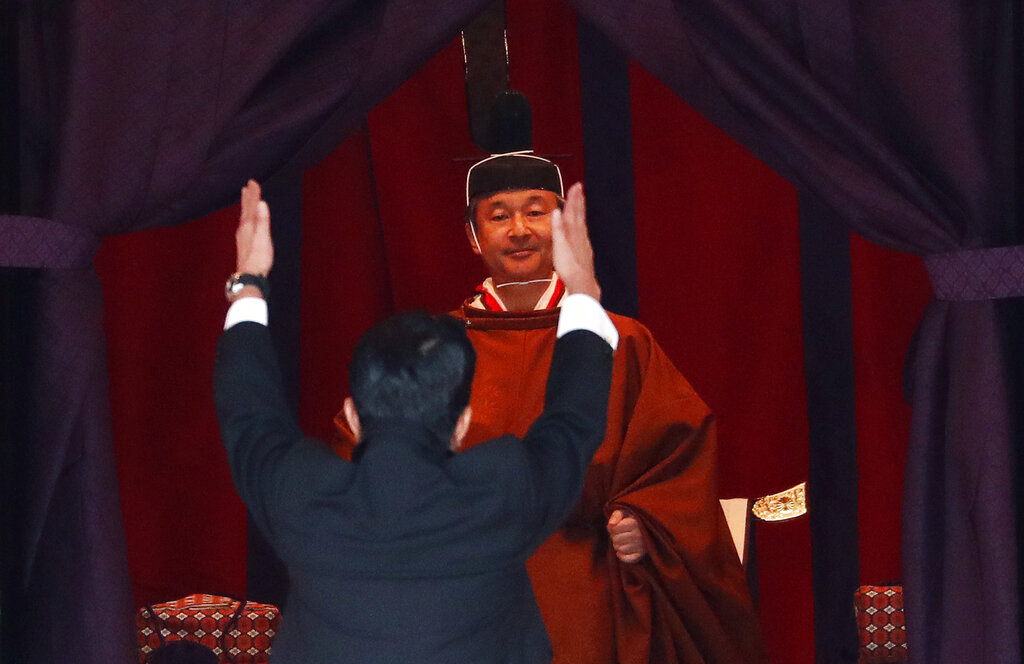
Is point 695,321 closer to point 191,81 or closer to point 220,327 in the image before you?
point 220,327

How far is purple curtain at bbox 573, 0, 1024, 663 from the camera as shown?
219 centimetres

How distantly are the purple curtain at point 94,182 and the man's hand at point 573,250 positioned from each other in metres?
0.68

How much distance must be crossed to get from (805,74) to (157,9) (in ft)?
4.21

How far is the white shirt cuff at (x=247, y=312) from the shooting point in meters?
1.92

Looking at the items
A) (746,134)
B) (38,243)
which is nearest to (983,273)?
(746,134)

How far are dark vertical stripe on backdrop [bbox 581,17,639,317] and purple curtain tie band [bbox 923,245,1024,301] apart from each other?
1.33m

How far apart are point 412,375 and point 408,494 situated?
18cm

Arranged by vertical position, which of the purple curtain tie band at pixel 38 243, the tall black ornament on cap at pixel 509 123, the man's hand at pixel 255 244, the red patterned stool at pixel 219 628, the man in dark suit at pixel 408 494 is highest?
the tall black ornament on cap at pixel 509 123

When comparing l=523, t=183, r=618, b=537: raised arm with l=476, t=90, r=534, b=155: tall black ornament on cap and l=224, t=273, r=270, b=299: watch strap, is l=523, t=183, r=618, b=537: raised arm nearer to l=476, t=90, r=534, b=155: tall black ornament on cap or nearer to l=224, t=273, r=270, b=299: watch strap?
l=224, t=273, r=270, b=299: watch strap

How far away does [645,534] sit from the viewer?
8.35ft

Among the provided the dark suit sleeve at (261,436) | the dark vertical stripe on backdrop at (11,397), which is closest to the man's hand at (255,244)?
the dark suit sleeve at (261,436)

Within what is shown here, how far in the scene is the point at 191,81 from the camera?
2.34 meters

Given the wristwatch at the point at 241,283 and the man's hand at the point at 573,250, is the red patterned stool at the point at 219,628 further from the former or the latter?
the man's hand at the point at 573,250

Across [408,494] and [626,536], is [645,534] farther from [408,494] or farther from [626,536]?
[408,494]
